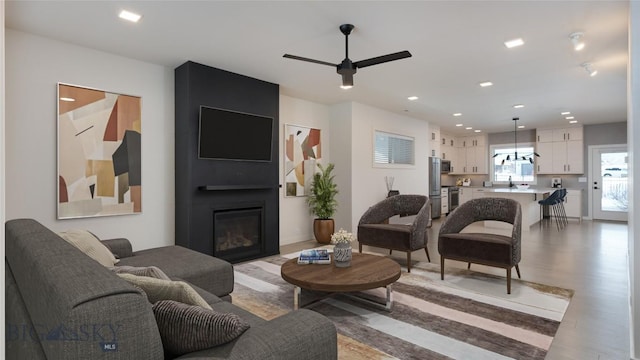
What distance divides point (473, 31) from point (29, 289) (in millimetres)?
3690

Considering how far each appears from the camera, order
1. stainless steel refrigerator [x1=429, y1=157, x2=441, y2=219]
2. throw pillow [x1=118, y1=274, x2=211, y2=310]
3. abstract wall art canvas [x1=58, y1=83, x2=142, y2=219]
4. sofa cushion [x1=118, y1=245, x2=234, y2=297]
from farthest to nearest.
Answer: stainless steel refrigerator [x1=429, y1=157, x2=441, y2=219] → abstract wall art canvas [x1=58, y1=83, x2=142, y2=219] → sofa cushion [x1=118, y1=245, x2=234, y2=297] → throw pillow [x1=118, y1=274, x2=211, y2=310]

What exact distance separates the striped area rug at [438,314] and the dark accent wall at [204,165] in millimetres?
873

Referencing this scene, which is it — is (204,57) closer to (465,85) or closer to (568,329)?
(465,85)

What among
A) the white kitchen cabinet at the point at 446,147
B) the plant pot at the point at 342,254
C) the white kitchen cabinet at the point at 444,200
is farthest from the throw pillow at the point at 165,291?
the white kitchen cabinet at the point at 446,147

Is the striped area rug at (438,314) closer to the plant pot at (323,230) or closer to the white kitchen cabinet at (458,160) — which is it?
the plant pot at (323,230)

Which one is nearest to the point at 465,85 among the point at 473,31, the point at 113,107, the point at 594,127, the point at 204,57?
the point at 473,31

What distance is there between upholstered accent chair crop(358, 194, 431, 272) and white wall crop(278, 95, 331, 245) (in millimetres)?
1626

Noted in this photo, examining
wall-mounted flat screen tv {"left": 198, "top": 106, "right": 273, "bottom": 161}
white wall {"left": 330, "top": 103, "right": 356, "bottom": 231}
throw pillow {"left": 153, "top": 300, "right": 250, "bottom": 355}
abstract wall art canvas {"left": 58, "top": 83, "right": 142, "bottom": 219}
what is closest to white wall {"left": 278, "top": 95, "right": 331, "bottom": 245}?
white wall {"left": 330, "top": 103, "right": 356, "bottom": 231}

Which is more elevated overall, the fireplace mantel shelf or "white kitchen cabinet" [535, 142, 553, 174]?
"white kitchen cabinet" [535, 142, 553, 174]

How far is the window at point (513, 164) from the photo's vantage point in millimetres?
9641

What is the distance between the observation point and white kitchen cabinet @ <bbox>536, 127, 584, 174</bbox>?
8750 mm

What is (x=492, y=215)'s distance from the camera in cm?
400

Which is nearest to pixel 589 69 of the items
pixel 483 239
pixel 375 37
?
pixel 483 239

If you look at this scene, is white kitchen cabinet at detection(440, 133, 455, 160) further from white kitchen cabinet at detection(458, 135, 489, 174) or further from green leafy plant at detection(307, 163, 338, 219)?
green leafy plant at detection(307, 163, 338, 219)
